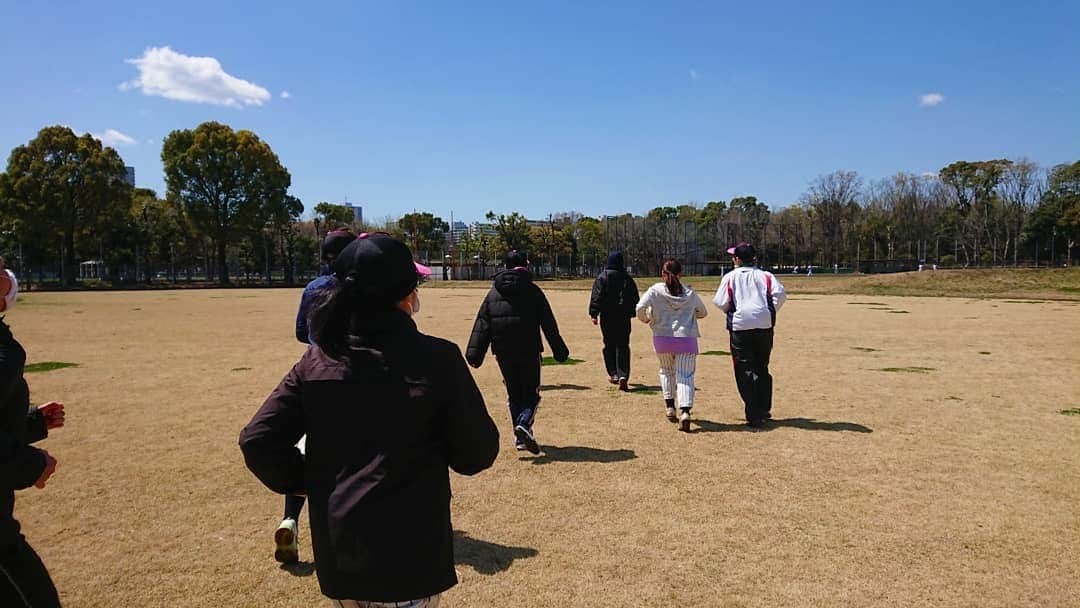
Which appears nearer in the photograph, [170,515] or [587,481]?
[170,515]

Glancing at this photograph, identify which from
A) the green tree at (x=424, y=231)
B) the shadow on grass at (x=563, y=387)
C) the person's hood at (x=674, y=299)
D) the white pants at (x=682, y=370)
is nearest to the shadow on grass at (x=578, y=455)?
the white pants at (x=682, y=370)

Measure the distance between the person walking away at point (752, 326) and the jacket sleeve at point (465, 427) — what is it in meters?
5.83

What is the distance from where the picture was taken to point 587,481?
6.01 meters

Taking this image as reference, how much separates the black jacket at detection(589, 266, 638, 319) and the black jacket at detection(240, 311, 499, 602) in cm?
811

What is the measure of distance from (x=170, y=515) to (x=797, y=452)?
215 inches

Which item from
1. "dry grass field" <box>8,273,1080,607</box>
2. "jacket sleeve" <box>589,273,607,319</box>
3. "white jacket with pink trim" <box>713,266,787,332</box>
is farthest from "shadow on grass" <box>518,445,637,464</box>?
"jacket sleeve" <box>589,273,607,319</box>

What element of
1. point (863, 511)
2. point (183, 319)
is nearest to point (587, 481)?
point (863, 511)

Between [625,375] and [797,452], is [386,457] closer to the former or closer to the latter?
[797,452]

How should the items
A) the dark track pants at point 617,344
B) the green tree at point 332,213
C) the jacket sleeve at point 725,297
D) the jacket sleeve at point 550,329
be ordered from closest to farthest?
the jacket sleeve at point 550,329 < the jacket sleeve at point 725,297 < the dark track pants at point 617,344 < the green tree at point 332,213

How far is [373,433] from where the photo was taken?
2238 mm

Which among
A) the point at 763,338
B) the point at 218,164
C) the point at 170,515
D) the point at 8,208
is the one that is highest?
the point at 218,164

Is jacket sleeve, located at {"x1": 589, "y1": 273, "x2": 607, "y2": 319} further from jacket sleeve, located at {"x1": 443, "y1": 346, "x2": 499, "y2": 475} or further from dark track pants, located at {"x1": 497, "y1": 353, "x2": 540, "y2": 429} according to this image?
jacket sleeve, located at {"x1": 443, "y1": 346, "x2": 499, "y2": 475}

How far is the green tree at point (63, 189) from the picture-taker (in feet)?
188

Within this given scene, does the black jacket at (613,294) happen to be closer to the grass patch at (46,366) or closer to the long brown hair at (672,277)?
the long brown hair at (672,277)
